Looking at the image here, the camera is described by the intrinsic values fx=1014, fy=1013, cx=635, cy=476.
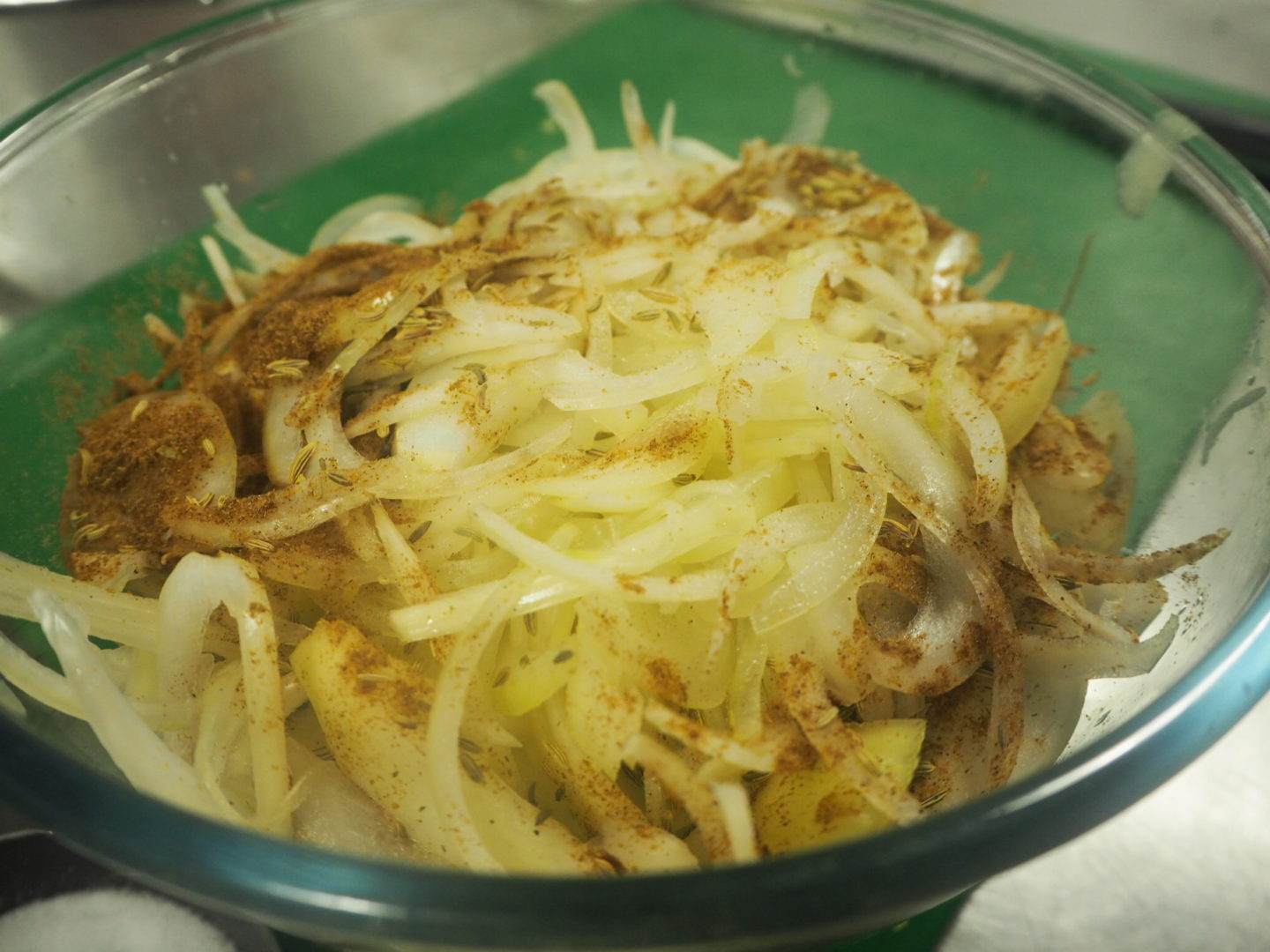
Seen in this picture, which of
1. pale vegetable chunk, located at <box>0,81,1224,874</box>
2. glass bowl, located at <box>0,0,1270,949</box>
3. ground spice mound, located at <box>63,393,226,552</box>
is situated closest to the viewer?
glass bowl, located at <box>0,0,1270,949</box>

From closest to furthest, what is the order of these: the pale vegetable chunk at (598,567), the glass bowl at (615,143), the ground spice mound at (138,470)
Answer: the glass bowl at (615,143)
the pale vegetable chunk at (598,567)
the ground spice mound at (138,470)

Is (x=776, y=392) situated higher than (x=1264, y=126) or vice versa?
(x=1264, y=126)

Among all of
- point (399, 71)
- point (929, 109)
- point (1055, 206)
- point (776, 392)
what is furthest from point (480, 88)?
point (776, 392)

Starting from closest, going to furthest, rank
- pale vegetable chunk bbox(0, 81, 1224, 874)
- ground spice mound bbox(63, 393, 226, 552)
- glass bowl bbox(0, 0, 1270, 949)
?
glass bowl bbox(0, 0, 1270, 949)
pale vegetable chunk bbox(0, 81, 1224, 874)
ground spice mound bbox(63, 393, 226, 552)

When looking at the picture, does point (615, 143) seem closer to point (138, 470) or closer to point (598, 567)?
point (138, 470)

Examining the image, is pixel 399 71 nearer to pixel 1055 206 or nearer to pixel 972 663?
pixel 1055 206

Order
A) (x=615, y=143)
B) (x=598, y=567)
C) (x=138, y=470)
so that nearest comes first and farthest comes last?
(x=598, y=567) < (x=138, y=470) < (x=615, y=143)

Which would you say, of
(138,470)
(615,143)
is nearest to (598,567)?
(138,470)

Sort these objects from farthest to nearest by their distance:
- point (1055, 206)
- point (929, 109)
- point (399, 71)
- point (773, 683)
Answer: point (399, 71)
point (929, 109)
point (1055, 206)
point (773, 683)
